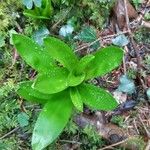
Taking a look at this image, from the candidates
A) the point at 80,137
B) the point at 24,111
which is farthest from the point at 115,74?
the point at 24,111

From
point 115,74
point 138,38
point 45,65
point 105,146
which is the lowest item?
point 105,146

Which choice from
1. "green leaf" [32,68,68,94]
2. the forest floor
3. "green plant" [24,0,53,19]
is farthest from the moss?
"green leaf" [32,68,68,94]

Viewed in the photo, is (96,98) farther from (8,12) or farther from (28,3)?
(8,12)

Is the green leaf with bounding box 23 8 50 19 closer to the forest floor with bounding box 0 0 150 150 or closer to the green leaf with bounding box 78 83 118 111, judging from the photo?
the forest floor with bounding box 0 0 150 150

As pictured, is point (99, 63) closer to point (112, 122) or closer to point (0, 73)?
point (112, 122)

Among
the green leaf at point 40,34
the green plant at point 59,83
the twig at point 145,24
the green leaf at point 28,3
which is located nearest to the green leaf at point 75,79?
the green plant at point 59,83

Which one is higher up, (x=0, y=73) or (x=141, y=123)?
(x=0, y=73)

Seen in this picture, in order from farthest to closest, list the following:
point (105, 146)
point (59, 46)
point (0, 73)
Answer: point (0, 73) < point (105, 146) < point (59, 46)
